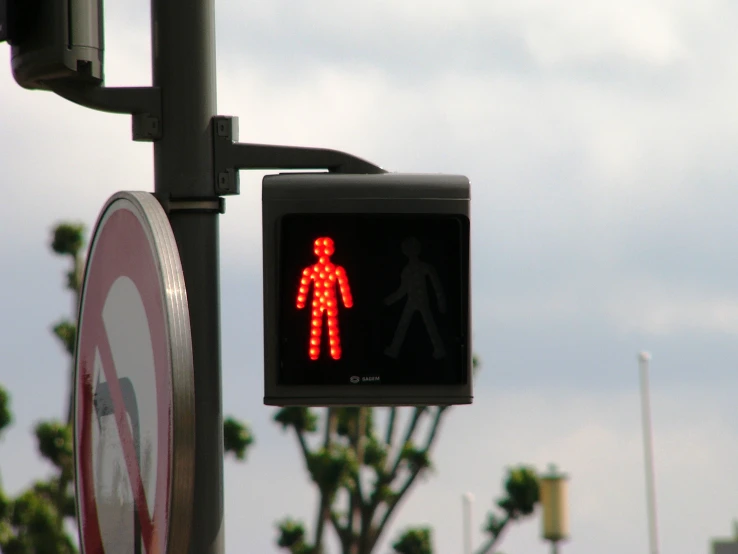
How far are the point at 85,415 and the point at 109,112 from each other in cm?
91

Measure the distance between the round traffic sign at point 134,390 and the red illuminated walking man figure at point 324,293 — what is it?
0.78 metres

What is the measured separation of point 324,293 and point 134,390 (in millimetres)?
1001

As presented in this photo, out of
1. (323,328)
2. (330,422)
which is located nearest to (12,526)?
(330,422)

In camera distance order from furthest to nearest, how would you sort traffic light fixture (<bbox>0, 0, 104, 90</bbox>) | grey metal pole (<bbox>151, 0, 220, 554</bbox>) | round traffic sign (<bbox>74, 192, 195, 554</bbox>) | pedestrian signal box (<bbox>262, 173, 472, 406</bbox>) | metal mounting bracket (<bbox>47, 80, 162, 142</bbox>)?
pedestrian signal box (<bbox>262, 173, 472, 406</bbox>) → metal mounting bracket (<bbox>47, 80, 162, 142</bbox>) → grey metal pole (<bbox>151, 0, 220, 554</bbox>) → traffic light fixture (<bbox>0, 0, 104, 90</bbox>) → round traffic sign (<bbox>74, 192, 195, 554</bbox>)

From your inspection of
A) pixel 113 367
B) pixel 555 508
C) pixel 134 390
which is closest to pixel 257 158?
pixel 113 367

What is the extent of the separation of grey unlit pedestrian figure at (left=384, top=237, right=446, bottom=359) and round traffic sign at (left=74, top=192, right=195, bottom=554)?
102cm

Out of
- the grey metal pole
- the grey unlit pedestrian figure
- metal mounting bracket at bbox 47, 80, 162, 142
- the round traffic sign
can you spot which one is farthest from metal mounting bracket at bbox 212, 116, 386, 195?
the round traffic sign

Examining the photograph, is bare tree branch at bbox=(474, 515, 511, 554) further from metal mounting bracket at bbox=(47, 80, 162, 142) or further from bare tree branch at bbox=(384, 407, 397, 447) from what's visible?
metal mounting bracket at bbox=(47, 80, 162, 142)

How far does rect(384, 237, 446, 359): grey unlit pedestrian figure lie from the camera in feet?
14.8

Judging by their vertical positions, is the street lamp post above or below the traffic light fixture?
below

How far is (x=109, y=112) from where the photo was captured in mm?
4266

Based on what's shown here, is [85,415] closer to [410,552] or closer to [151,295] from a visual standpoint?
[151,295]

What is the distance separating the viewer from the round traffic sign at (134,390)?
3.31m

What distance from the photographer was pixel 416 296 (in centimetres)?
452
